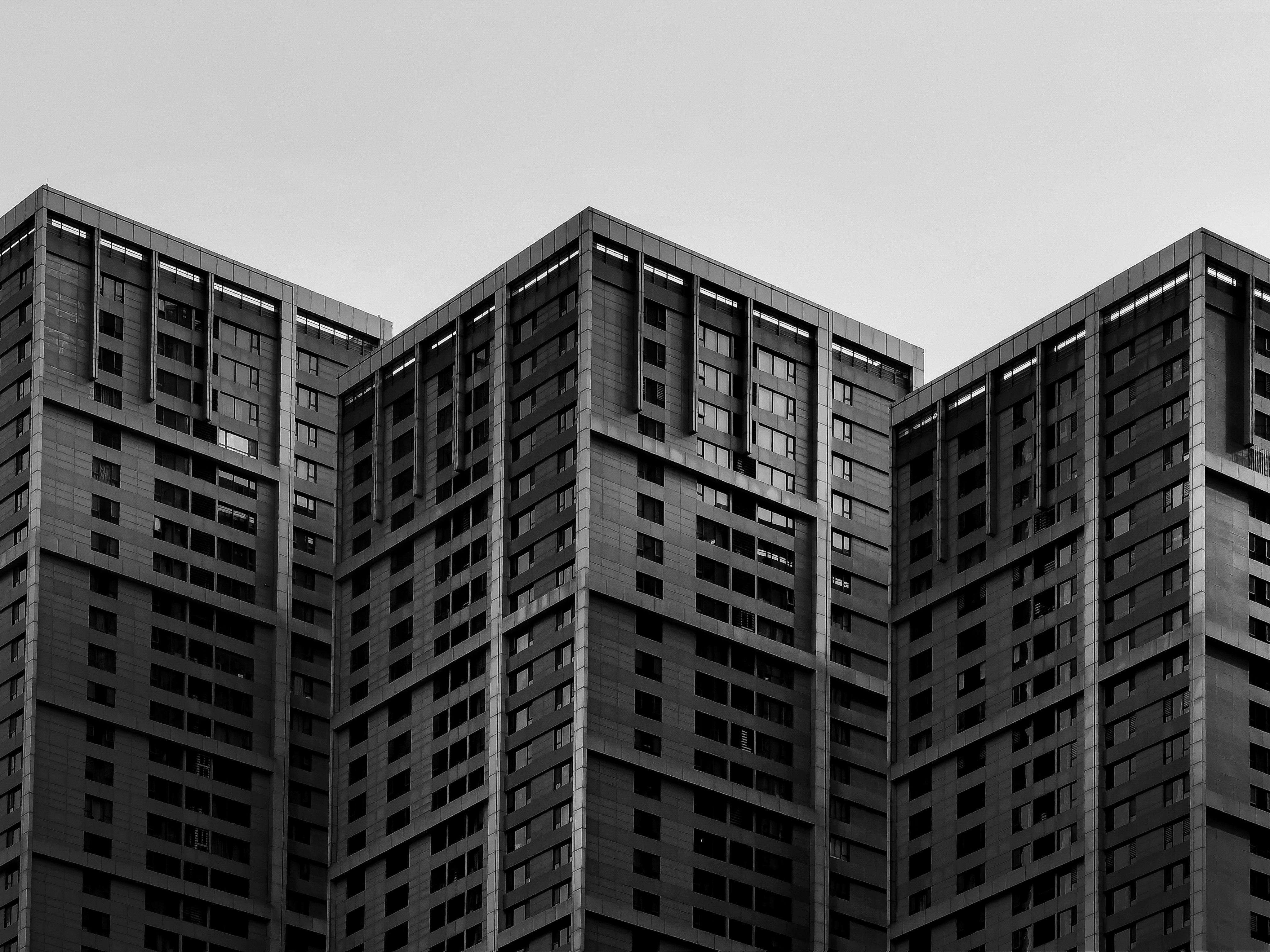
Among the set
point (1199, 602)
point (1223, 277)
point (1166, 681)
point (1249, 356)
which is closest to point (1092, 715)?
point (1166, 681)

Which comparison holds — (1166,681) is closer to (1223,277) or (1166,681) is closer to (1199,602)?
(1199,602)

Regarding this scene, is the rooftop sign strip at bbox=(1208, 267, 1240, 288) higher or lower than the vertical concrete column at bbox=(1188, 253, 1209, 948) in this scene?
higher

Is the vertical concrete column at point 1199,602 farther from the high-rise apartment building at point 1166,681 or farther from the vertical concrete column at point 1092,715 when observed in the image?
the vertical concrete column at point 1092,715

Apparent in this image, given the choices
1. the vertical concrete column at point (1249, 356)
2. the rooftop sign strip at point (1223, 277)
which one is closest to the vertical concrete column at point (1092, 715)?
the vertical concrete column at point (1249, 356)

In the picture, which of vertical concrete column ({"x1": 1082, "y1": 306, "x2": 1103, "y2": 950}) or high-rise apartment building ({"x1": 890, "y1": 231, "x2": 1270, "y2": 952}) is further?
Result: vertical concrete column ({"x1": 1082, "y1": 306, "x2": 1103, "y2": 950})

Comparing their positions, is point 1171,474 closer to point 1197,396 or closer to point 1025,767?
point 1197,396

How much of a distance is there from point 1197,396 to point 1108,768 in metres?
22.0

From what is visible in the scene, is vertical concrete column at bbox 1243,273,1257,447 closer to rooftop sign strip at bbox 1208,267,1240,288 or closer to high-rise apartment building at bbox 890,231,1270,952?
high-rise apartment building at bbox 890,231,1270,952

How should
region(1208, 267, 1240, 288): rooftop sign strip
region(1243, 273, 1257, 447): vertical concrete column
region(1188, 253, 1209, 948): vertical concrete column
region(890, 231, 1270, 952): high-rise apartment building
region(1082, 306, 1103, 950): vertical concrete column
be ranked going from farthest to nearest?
region(1208, 267, 1240, 288): rooftop sign strip
region(1243, 273, 1257, 447): vertical concrete column
region(1082, 306, 1103, 950): vertical concrete column
region(890, 231, 1270, 952): high-rise apartment building
region(1188, 253, 1209, 948): vertical concrete column

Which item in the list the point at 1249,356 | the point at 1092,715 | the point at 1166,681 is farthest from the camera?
the point at 1249,356

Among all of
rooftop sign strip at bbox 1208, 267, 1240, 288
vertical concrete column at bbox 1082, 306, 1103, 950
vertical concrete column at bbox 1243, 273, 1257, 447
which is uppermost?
rooftop sign strip at bbox 1208, 267, 1240, 288

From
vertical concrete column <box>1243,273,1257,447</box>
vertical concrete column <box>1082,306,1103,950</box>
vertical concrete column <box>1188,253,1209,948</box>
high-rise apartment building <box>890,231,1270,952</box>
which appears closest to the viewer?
vertical concrete column <box>1188,253,1209,948</box>

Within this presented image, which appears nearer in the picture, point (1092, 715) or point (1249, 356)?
point (1092, 715)

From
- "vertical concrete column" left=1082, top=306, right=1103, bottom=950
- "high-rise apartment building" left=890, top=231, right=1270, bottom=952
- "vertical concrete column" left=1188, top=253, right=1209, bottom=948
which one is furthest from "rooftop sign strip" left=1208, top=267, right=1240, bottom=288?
"vertical concrete column" left=1082, top=306, right=1103, bottom=950
